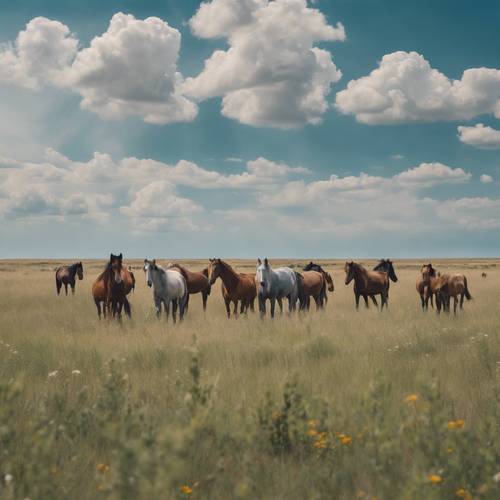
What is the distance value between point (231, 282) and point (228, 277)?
24 cm

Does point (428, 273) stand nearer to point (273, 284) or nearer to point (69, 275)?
point (273, 284)

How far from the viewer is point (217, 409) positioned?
4750mm

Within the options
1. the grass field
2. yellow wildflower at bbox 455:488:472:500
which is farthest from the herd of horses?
yellow wildflower at bbox 455:488:472:500

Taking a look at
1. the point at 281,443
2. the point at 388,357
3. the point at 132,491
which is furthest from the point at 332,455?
the point at 388,357

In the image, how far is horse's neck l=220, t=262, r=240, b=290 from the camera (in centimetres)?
1567

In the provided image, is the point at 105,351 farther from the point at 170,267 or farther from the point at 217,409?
the point at 170,267

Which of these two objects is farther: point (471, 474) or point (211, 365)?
point (211, 365)

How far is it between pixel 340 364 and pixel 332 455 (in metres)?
3.68

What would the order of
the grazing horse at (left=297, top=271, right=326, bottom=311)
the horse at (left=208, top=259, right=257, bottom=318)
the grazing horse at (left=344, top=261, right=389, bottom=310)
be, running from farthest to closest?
1. the grazing horse at (left=344, top=261, right=389, bottom=310)
2. the grazing horse at (left=297, top=271, right=326, bottom=311)
3. the horse at (left=208, top=259, right=257, bottom=318)

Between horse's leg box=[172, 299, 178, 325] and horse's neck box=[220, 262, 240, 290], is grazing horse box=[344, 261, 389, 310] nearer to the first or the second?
horse's neck box=[220, 262, 240, 290]

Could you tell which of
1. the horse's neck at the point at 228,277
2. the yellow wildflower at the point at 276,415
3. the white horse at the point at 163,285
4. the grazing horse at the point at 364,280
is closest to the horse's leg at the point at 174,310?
the white horse at the point at 163,285

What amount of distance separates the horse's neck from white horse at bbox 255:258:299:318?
71 cm

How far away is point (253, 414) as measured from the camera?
4766 mm

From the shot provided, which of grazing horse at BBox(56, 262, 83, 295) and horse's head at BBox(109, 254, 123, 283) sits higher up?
horse's head at BBox(109, 254, 123, 283)
